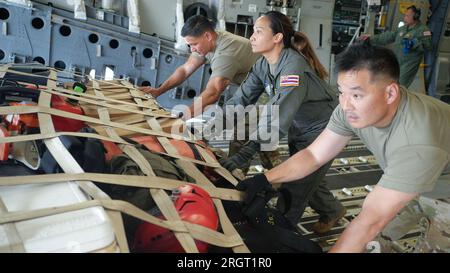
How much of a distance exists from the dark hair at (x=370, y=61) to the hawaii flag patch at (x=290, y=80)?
2.94 feet

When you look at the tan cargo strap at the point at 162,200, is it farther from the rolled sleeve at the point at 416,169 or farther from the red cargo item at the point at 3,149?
the rolled sleeve at the point at 416,169

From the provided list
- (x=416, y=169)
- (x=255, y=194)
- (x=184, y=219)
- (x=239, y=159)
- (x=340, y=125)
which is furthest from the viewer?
(x=239, y=159)

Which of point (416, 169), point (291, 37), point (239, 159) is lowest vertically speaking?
point (239, 159)

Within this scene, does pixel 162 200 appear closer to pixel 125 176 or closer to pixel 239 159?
pixel 125 176

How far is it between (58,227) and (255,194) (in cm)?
84

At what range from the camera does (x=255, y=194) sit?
1.68 meters

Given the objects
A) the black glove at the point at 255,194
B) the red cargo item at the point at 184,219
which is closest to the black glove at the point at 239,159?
the black glove at the point at 255,194

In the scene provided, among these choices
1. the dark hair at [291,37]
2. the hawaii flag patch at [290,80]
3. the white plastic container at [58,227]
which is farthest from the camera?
the dark hair at [291,37]

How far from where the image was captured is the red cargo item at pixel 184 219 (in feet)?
4.29

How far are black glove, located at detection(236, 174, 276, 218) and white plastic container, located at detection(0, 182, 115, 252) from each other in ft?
2.19

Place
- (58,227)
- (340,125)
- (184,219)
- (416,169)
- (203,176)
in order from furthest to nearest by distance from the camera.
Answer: (340,125) → (203,176) → (416,169) → (184,219) → (58,227)

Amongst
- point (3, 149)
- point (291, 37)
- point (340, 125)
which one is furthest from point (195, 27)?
point (3, 149)

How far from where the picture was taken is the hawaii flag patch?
2.57 m
